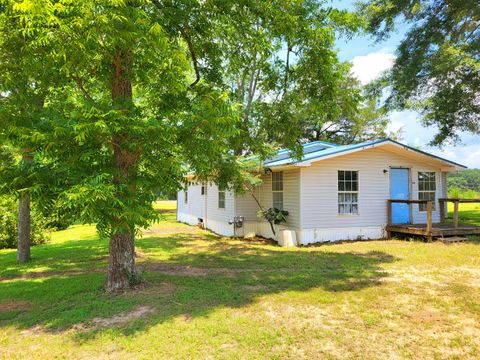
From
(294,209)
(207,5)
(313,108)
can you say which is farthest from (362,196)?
(207,5)

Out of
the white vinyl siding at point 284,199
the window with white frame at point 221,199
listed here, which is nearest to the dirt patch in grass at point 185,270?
the white vinyl siding at point 284,199

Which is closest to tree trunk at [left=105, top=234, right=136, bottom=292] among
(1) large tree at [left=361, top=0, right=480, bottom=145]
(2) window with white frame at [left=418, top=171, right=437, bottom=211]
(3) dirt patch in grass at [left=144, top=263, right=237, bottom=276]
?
(3) dirt patch in grass at [left=144, top=263, right=237, bottom=276]

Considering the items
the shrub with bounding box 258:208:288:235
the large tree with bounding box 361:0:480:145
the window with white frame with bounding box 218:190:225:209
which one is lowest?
the shrub with bounding box 258:208:288:235

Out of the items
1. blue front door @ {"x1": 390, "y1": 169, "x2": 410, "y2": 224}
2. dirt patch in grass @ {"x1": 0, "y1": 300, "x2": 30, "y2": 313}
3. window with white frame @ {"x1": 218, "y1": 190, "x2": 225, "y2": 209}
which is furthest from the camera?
window with white frame @ {"x1": 218, "y1": 190, "x2": 225, "y2": 209}

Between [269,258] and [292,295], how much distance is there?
365 cm

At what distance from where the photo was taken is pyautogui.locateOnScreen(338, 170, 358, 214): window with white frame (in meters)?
12.6

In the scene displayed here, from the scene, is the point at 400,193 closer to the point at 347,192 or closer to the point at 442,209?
the point at 442,209

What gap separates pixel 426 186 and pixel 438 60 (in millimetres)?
5887

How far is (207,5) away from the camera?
23.9 ft

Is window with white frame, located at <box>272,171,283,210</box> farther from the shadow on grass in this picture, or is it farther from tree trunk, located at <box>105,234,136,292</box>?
tree trunk, located at <box>105,234,136,292</box>

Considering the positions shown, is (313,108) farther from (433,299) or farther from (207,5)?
(433,299)

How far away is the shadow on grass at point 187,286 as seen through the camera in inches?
207

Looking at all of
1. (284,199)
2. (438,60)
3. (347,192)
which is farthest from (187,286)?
(438,60)

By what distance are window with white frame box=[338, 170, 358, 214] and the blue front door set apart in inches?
64.1
